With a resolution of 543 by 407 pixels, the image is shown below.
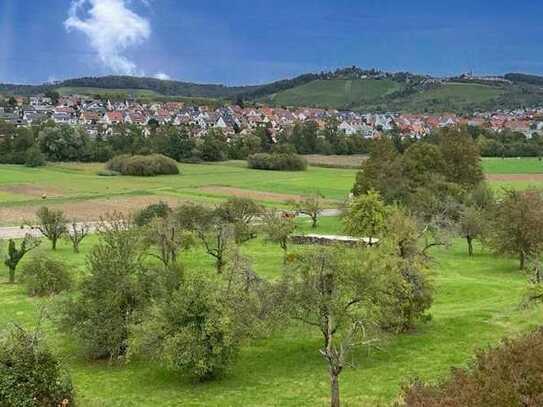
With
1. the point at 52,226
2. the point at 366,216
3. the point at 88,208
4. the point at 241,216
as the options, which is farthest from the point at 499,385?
the point at 88,208

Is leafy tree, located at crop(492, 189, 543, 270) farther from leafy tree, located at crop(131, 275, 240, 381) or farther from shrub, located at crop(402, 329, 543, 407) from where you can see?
shrub, located at crop(402, 329, 543, 407)

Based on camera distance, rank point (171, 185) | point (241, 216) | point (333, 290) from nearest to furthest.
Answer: point (333, 290), point (241, 216), point (171, 185)

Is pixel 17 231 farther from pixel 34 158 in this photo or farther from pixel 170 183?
pixel 34 158

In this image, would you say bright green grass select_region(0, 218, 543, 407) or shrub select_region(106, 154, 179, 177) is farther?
shrub select_region(106, 154, 179, 177)

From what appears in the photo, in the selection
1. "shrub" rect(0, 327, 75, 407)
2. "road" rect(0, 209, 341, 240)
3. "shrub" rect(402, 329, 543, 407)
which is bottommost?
"road" rect(0, 209, 341, 240)

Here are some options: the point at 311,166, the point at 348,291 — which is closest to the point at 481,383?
the point at 348,291

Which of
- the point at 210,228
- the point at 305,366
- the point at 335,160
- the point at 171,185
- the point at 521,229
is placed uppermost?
the point at 521,229

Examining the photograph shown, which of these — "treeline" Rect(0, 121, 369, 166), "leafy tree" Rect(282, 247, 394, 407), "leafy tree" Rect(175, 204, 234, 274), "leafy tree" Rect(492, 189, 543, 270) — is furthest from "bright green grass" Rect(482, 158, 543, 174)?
"leafy tree" Rect(282, 247, 394, 407)
